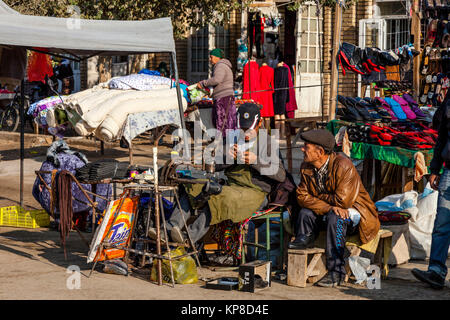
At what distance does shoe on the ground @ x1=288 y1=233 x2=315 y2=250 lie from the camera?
21.9 ft

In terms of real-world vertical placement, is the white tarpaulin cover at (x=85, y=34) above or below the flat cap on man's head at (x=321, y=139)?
above

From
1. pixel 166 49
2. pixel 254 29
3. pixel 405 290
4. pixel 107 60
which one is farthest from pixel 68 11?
pixel 405 290

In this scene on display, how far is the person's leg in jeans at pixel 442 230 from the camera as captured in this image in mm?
6529

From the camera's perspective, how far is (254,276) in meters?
6.40

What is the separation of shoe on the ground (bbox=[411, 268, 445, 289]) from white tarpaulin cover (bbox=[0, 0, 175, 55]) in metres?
4.28

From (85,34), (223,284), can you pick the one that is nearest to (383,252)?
(223,284)

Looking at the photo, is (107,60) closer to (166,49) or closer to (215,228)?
(166,49)

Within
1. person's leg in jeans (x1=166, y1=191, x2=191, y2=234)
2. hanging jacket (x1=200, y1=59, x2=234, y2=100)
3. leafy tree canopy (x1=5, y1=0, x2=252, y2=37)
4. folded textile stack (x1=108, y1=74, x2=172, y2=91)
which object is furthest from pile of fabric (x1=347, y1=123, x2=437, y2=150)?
leafy tree canopy (x1=5, y1=0, x2=252, y2=37)

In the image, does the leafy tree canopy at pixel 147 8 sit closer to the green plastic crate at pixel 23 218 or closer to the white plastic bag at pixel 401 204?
the green plastic crate at pixel 23 218

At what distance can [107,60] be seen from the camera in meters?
21.4

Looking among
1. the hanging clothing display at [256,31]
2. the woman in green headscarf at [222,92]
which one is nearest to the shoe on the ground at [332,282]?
the woman in green headscarf at [222,92]

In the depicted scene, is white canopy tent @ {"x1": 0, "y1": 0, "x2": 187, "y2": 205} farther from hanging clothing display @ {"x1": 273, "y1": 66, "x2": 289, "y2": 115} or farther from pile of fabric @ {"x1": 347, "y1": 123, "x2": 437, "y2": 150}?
hanging clothing display @ {"x1": 273, "y1": 66, "x2": 289, "y2": 115}

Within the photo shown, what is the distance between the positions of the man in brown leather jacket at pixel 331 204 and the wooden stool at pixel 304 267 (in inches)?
2.9

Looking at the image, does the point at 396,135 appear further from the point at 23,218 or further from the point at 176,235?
the point at 23,218
